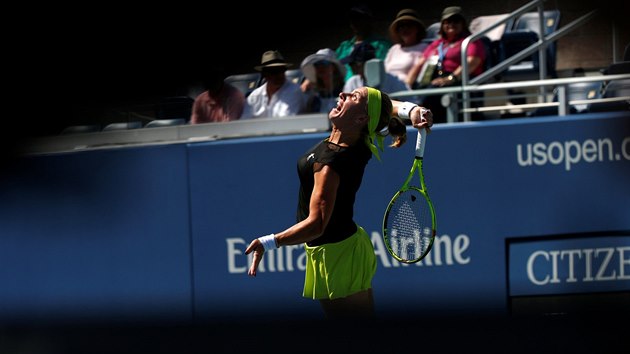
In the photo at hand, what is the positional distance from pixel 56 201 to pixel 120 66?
5.07 feet

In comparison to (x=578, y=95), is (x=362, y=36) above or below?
above

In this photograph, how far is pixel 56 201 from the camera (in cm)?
645

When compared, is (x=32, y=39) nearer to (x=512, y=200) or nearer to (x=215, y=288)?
(x=215, y=288)

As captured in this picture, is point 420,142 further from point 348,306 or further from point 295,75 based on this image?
point 295,75

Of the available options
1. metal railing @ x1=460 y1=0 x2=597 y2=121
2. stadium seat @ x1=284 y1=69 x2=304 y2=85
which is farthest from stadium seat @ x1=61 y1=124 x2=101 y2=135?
metal railing @ x1=460 y1=0 x2=597 y2=121

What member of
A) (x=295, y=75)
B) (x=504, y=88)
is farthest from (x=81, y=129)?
(x=504, y=88)

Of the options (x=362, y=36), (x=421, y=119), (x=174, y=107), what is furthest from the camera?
(x=362, y=36)

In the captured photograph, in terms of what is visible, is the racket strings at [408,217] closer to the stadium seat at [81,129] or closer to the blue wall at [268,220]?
the blue wall at [268,220]

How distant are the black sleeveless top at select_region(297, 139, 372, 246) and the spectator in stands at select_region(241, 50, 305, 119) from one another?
2.03 metres

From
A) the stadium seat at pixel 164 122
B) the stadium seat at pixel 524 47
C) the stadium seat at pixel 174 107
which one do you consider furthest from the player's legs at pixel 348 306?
the stadium seat at pixel 524 47

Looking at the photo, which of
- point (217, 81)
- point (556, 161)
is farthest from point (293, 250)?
point (556, 161)

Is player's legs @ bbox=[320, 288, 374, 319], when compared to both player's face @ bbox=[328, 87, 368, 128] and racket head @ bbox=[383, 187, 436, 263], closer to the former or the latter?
racket head @ bbox=[383, 187, 436, 263]

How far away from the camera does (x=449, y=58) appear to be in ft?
20.5

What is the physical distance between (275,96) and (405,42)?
2.57 feet
